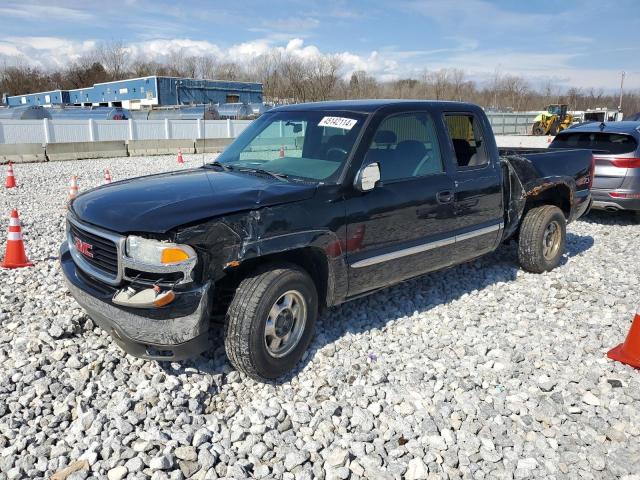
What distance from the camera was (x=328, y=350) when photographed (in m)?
4.20

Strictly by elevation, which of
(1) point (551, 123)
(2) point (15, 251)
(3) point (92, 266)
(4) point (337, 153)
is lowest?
(2) point (15, 251)

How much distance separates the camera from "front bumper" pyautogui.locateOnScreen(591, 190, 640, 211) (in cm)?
855

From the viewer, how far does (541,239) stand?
603 centimetres

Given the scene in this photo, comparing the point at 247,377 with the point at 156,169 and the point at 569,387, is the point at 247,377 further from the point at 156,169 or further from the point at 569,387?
the point at 156,169

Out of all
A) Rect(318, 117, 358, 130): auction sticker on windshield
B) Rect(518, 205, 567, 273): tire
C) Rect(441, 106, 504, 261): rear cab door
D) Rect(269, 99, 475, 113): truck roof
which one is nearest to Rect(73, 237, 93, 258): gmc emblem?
Rect(318, 117, 358, 130): auction sticker on windshield

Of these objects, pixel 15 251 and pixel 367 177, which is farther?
pixel 15 251

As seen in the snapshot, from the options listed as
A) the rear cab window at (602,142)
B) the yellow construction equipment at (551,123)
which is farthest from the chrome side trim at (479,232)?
the yellow construction equipment at (551,123)

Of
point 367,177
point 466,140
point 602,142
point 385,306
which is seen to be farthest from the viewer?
point 602,142

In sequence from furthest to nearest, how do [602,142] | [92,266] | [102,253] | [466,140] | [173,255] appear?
[602,142], [466,140], [92,266], [102,253], [173,255]

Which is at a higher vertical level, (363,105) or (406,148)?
(363,105)

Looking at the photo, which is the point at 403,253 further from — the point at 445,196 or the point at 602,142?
the point at 602,142

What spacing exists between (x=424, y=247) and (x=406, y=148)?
88 cm

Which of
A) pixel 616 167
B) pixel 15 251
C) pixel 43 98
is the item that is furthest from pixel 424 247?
pixel 43 98

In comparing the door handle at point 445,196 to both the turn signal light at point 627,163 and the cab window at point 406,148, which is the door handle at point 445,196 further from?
the turn signal light at point 627,163
